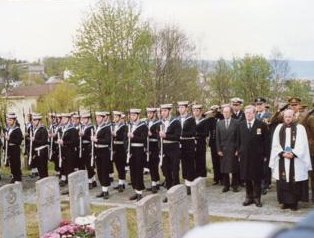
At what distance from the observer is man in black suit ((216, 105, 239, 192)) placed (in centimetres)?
1118

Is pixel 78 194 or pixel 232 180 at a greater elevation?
pixel 78 194

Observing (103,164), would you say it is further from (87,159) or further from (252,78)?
(252,78)

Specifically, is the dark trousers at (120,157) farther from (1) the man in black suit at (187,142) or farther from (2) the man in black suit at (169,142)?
(1) the man in black suit at (187,142)

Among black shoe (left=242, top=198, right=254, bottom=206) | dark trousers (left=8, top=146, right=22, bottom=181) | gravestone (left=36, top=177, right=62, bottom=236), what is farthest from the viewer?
dark trousers (left=8, top=146, right=22, bottom=181)

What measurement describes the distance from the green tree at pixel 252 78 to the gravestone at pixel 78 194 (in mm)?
36600

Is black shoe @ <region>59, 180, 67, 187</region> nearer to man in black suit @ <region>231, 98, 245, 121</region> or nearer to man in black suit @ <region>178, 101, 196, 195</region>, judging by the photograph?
man in black suit @ <region>178, 101, 196, 195</region>

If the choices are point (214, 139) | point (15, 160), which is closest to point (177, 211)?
point (214, 139)

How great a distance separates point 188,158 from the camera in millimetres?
11555

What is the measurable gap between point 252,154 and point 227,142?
110cm

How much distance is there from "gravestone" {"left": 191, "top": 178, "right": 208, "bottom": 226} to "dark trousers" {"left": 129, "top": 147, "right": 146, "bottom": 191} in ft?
10.9

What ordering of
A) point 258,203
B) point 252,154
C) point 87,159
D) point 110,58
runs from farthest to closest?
point 110,58 → point 87,159 → point 252,154 → point 258,203

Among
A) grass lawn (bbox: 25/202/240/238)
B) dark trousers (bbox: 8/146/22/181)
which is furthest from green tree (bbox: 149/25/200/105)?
grass lawn (bbox: 25/202/240/238)

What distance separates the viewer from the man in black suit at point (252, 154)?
1017cm

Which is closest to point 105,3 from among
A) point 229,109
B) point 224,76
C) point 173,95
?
point 173,95
